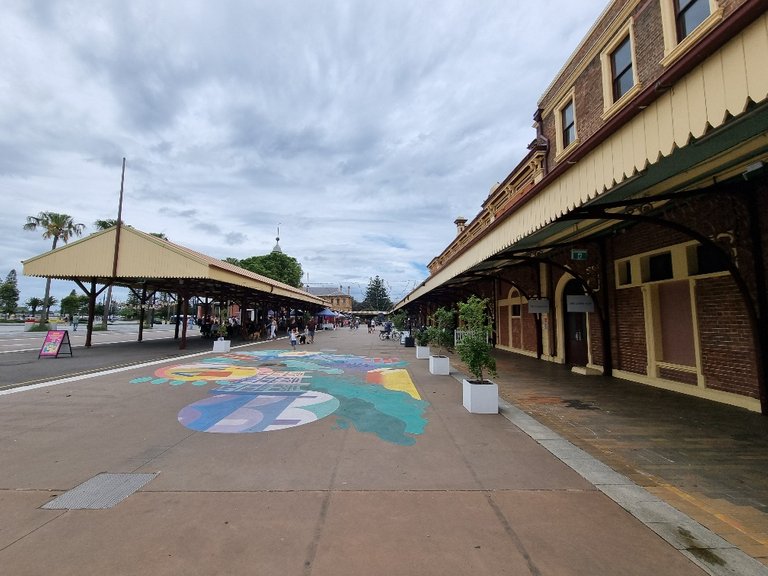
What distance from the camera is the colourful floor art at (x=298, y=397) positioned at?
5.90 meters

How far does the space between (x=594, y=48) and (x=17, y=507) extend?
614 inches

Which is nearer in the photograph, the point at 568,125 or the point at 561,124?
the point at 568,125

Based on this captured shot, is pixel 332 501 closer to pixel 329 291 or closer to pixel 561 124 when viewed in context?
pixel 561 124

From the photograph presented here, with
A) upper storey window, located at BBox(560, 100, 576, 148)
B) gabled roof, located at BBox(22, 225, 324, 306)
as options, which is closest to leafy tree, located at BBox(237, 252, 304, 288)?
gabled roof, located at BBox(22, 225, 324, 306)

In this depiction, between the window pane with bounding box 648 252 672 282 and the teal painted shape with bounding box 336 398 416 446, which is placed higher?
the window pane with bounding box 648 252 672 282

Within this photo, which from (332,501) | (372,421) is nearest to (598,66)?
(372,421)

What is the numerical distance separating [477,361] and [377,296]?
12197 cm

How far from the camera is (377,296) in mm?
128875

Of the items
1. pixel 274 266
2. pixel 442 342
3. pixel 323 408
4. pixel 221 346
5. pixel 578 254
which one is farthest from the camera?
pixel 274 266

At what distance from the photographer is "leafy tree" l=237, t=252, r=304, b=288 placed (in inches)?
2222

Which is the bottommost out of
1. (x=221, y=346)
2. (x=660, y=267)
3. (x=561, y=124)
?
(x=221, y=346)

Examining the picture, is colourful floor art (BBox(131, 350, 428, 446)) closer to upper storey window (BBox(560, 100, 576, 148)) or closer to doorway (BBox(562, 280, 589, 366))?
doorway (BBox(562, 280, 589, 366))

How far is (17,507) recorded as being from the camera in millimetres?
3311

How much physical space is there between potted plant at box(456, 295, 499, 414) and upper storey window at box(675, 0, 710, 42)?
741 centimetres
